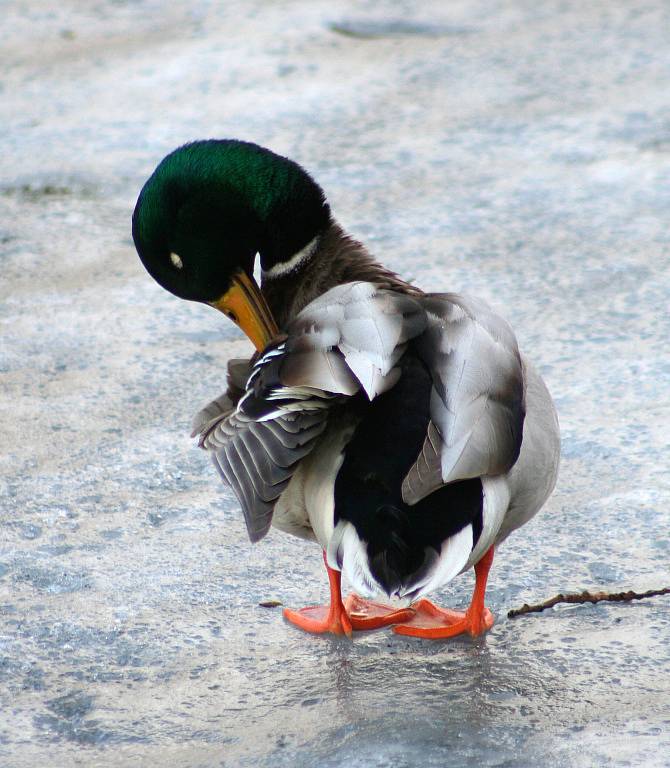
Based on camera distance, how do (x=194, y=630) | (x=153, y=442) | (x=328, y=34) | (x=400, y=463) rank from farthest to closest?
1. (x=328, y=34)
2. (x=153, y=442)
3. (x=194, y=630)
4. (x=400, y=463)

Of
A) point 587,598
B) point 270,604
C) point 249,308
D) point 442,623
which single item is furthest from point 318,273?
point 587,598

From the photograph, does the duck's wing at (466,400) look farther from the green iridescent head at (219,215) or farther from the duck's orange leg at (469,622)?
the green iridescent head at (219,215)

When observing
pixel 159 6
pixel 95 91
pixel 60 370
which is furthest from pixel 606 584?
pixel 159 6

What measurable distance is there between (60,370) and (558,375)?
5.58 ft

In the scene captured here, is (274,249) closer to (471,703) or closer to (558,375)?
(558,375)

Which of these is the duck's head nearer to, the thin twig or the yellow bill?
the yellow bill

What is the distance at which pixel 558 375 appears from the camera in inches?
167

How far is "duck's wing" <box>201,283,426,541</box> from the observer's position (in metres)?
2.57

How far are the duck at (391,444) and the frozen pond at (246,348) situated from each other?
0.26 meters

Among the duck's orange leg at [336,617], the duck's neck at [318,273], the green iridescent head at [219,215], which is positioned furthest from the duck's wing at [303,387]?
the green iridescent head at [219,215]

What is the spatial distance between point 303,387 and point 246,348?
6.84 feet

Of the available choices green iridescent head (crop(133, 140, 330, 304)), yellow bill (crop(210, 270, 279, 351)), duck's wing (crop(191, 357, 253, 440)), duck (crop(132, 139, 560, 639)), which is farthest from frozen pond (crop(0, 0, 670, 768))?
green iridescent head (crop(133, 140, 330, 304))

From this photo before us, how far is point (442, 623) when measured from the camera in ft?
10.0

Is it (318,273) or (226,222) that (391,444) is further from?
(226,222)
